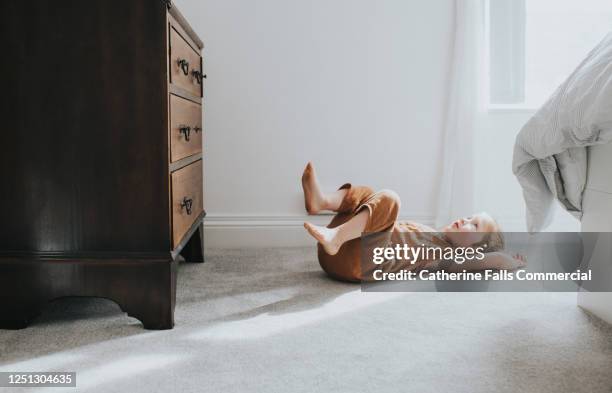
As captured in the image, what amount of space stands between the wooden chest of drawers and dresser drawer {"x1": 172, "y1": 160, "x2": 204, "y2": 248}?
0.23 ft

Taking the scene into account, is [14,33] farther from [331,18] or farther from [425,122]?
[425,122]

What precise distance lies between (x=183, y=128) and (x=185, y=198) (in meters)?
0.20

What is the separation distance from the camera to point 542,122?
1.59m

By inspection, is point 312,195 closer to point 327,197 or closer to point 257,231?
point 327,197

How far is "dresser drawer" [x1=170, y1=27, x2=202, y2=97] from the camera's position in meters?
1.63

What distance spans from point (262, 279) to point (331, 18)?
3.72 feet

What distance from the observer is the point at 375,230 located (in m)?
1.94

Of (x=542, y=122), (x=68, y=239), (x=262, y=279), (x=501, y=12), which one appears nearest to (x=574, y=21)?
(x=501, y=12)

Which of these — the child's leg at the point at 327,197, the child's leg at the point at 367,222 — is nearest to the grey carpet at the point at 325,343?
the child's leg at the point at 367,222

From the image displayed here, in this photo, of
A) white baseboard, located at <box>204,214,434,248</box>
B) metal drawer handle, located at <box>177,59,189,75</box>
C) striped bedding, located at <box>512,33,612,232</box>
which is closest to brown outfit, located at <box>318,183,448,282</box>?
striped bedding, located at <box>512,33,612,232</box>

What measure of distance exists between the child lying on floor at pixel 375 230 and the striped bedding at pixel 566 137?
0.34 meters

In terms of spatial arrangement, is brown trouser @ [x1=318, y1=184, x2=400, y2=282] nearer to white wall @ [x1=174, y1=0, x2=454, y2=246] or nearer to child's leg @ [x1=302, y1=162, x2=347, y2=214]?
child's leg @ [x1=302, y1=162, x2=347, y2=214]

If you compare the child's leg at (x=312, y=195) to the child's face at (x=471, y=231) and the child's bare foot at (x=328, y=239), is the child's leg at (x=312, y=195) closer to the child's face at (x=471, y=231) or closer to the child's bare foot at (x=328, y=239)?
the child's bare foot at (x=328, y=239)

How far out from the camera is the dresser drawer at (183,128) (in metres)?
1.62
